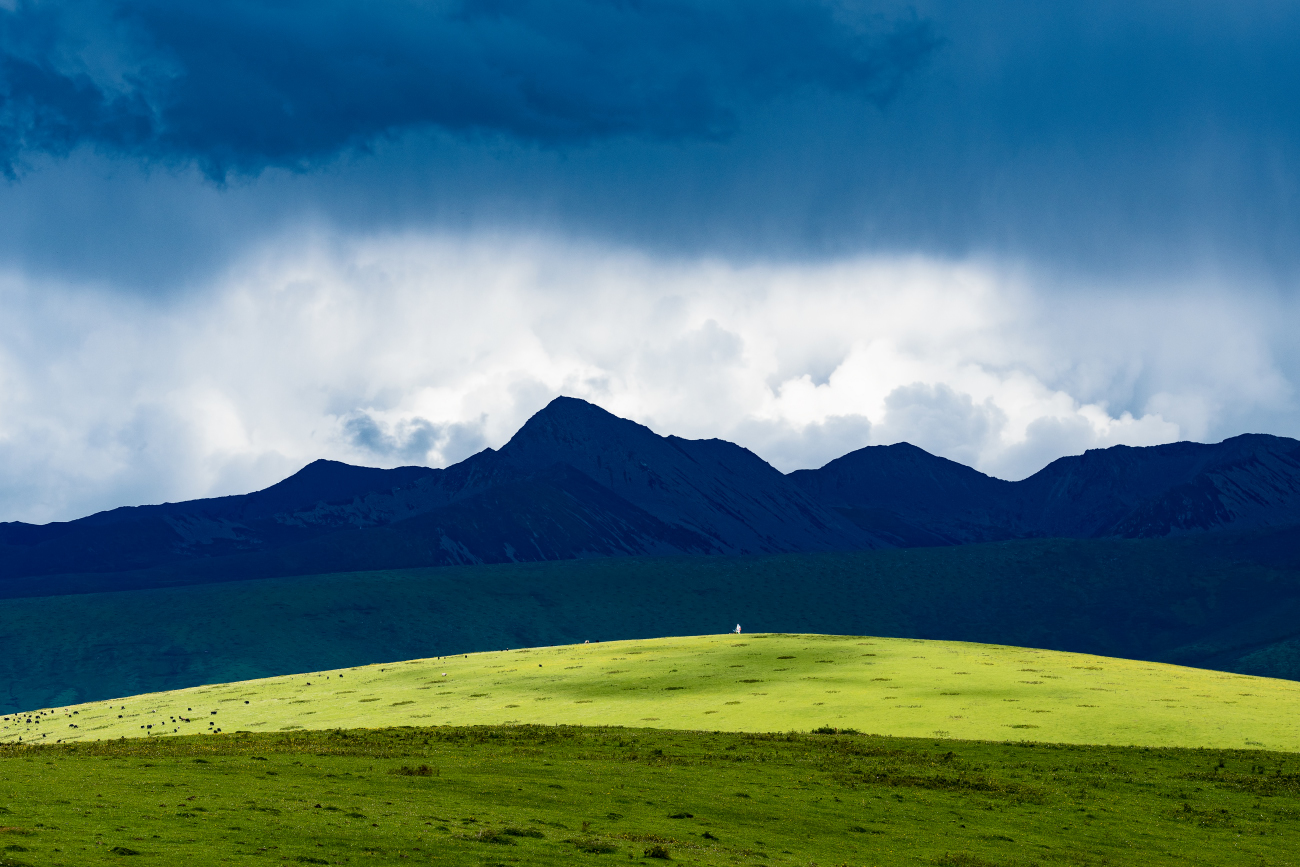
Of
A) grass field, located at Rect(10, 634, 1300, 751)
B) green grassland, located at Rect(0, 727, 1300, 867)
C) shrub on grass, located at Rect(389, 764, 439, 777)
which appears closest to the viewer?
green grassland, located at Rect(0, 727, 1300, 867)

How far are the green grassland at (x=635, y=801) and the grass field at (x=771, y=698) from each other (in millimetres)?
7508

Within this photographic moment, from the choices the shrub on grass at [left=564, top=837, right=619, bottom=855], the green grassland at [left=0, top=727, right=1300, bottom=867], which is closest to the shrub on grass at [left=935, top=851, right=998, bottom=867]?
the green grassland at [left=0, top=727, right=1300, bottom=867]

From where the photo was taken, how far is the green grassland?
3581cm

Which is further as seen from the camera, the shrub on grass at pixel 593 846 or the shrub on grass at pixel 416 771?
the shrub on grass at pixel 416 771

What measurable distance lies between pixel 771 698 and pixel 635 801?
38959mm

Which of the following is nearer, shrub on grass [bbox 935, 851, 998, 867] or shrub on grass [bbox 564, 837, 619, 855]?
shrub on grass [bbox 564, 837, 619, 855]

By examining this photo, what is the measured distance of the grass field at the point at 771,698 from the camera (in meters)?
72.8

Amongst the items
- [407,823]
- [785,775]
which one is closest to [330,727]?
[785,775]

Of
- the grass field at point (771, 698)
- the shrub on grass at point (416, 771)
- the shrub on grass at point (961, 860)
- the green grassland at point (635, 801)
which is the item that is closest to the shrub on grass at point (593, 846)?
the green grassland at point (635, 801)

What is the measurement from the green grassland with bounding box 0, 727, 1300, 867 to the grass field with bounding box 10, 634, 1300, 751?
24.6 ft

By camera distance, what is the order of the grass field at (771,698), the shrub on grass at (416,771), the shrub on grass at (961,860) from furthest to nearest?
the grass field at (771,698) < the shrub on grass at (416,771) < the shrub on grass at (961,860)

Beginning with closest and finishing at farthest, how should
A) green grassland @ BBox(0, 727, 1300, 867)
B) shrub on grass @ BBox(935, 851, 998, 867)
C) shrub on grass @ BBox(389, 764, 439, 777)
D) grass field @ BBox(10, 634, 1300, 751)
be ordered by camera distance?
green grassland @ BBox(0, 727, 1300, 867) → shrub on grass @ BBox(935, 851, 998, 867) → shrub on grass @ BBox(389, 764, 439, 777) → grass field @ BBox(10, 634, 1300, 751)

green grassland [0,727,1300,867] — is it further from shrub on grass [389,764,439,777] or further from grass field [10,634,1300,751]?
grass field [10,634,1300,751]

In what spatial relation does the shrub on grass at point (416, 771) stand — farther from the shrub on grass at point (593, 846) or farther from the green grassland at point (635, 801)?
the shrub on grass at point (593, 846)
